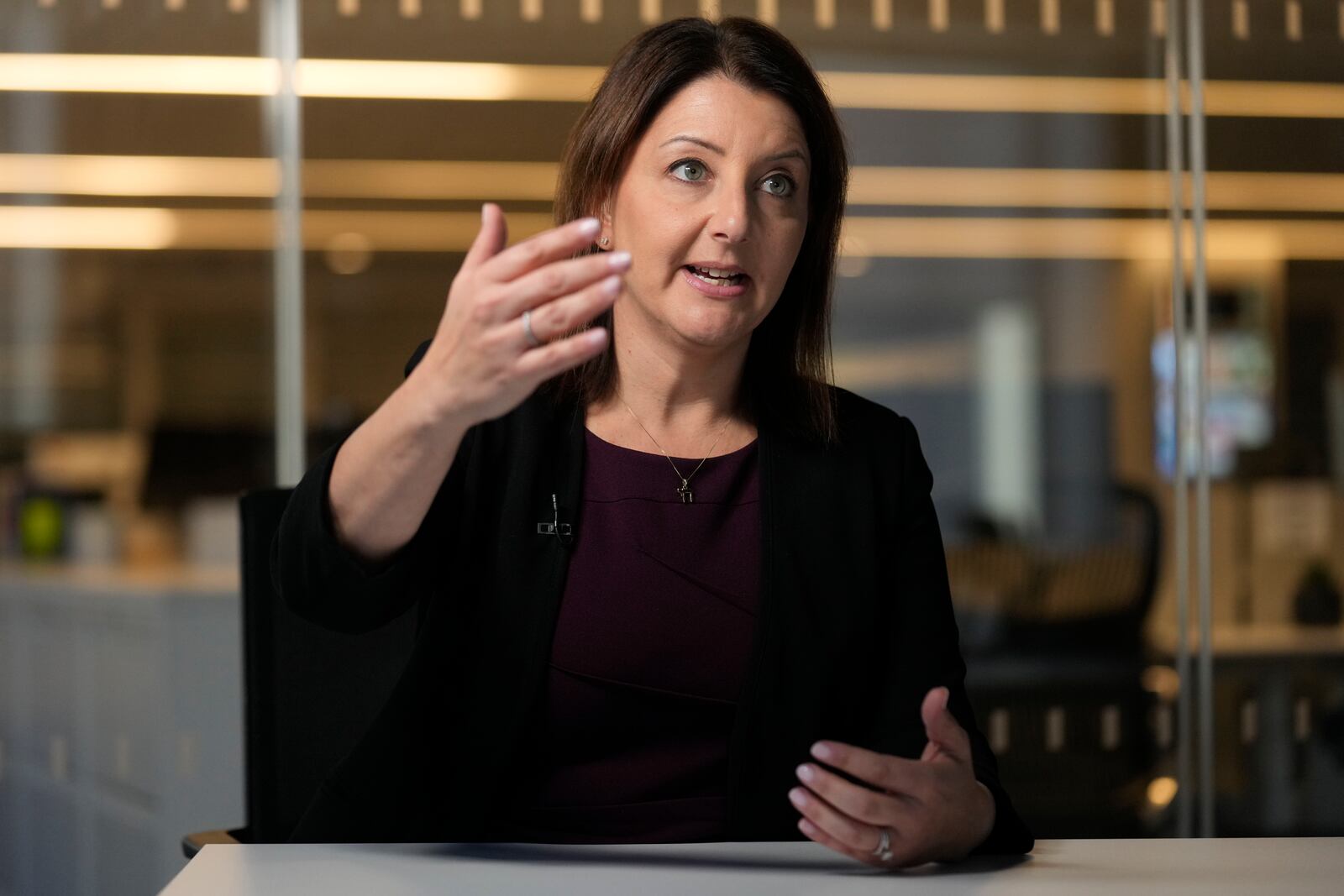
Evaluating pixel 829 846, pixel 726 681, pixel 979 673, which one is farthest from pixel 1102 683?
pixel 829 846

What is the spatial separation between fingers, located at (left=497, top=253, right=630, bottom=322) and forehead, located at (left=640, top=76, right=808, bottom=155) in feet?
1.73

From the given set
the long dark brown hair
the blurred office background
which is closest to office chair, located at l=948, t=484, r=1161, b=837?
the blurred office background

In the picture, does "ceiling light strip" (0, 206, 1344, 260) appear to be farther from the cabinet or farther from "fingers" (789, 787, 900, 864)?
"fingers" (789, 787, 900, 864)

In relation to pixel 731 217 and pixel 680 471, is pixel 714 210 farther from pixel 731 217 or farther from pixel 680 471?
pixel 680 471

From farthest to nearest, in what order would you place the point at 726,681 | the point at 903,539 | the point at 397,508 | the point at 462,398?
the point at 903,539, the point at 726,681, the point at 397,508, the point at 462,398

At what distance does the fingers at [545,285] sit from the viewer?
3.61 feet

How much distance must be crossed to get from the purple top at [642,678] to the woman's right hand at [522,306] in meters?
0.45

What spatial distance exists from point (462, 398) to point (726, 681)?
1.77ft

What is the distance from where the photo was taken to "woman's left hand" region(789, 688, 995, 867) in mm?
1176

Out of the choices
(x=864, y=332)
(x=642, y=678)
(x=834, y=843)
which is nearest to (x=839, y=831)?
(x=834, y=843)

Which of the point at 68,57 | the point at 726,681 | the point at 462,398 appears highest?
the point at 68,57

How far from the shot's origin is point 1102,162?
10.4 feet

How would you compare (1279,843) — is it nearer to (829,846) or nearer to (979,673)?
(829,846)

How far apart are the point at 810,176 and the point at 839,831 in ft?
2.78
